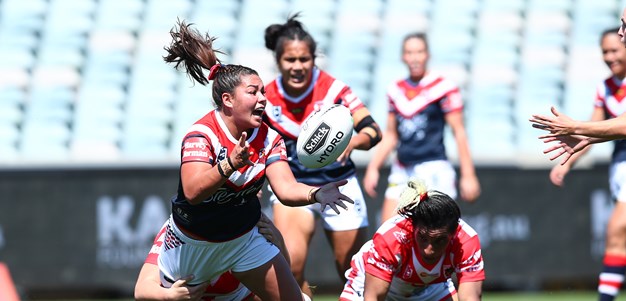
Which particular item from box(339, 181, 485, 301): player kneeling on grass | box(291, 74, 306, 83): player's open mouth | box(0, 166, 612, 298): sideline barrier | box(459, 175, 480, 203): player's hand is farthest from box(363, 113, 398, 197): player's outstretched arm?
box(339, 181, 485, 301): player kneeling on grass

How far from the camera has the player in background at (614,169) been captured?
22.1 ft

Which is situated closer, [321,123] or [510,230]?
[321,123]

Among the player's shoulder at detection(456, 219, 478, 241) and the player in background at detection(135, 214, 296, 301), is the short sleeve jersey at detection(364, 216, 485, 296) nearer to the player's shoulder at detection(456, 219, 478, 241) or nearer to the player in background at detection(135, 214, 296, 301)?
the player's shoulder at detection(456, 219, 478, 241)

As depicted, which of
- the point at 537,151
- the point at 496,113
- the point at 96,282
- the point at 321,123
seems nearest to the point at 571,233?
the point at 537,151

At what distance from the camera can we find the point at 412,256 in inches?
218

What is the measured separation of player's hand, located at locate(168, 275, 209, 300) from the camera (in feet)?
17.4

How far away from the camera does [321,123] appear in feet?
17.1

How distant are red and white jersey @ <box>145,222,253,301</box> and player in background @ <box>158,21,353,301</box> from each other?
0.60ft

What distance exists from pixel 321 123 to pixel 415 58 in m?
2.90

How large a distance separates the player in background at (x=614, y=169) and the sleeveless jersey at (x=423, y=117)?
101 cm

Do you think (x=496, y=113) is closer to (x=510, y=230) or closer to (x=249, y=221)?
(x=510, y=230)

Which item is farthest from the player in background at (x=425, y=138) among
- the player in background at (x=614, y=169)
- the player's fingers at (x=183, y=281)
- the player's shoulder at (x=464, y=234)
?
the player's fingers at (x=183, y=281)

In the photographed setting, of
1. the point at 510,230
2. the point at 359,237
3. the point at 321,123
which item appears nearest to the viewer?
the point at 321,123

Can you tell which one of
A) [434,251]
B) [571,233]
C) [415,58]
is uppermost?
[415,58]
